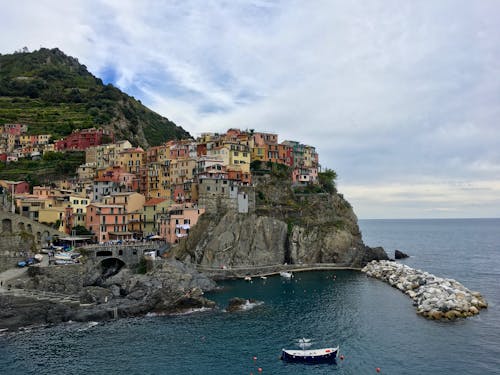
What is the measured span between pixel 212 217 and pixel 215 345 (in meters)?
41.9

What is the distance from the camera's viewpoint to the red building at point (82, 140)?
117875 millimetres

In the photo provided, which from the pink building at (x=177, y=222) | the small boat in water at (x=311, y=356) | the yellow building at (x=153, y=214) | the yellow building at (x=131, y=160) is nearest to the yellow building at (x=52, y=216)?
the yellow building at (x=153, y=214)

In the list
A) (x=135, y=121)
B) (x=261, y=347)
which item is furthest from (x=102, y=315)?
(x=135, y=121)

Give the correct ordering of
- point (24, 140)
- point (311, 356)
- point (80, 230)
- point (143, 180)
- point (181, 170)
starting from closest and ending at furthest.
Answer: point (311, 356) → point (80, 230) → point (181, 170) → point (143, 180) → point (24, 140)

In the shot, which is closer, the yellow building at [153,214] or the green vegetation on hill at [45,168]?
the yellow building at [153,214]

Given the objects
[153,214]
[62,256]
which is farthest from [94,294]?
[153,214]

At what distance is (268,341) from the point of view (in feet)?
147

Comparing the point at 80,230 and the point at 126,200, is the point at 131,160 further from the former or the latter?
the point at 80,230

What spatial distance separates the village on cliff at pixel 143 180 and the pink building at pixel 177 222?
0.20 m

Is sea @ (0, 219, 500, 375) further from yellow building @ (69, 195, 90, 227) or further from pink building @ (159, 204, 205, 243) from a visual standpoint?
yellow building @ (69, 195, 90, 227)

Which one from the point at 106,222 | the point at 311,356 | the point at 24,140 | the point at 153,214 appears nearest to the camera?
the point at 311,356

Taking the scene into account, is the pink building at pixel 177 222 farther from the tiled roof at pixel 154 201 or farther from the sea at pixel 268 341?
the sea at pixel 268 341

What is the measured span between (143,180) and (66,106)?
239 feet

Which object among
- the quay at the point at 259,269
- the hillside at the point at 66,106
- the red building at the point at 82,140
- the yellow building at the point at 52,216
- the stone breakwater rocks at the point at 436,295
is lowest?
the stone breakwater rocks at the point at 436,295
